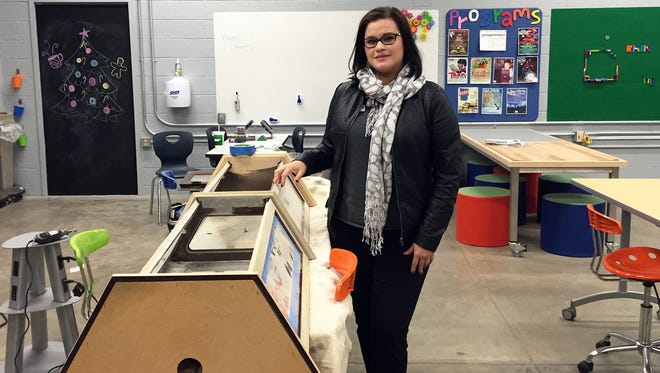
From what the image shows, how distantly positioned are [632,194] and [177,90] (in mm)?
4679

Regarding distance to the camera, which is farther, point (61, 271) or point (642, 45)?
point (642, 45)

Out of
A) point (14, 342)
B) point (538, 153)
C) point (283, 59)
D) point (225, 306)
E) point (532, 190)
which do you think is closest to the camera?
point (225, 306)

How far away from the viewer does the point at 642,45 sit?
6621mm

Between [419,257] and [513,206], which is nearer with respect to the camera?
[419,257]

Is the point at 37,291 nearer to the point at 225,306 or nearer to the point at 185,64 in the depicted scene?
the point at 225,306

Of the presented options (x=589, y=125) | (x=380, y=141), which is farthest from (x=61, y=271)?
(x=589, y=125)

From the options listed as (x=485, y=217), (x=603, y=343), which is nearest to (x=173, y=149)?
(x=485, y=217)

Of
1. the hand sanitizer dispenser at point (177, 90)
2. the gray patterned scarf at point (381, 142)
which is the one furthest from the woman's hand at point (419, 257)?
the hand sanitizer dispenser at point (177, 90)

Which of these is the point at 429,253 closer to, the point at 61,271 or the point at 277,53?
the point at 61,271

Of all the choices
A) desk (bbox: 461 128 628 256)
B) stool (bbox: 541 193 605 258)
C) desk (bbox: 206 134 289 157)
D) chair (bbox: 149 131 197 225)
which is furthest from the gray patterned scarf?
chair (bbox: 149 131 197 225)

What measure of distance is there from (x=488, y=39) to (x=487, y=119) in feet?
2.74

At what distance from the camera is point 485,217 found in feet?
16.0

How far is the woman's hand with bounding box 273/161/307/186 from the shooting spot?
2.15m

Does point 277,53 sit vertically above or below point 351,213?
above
